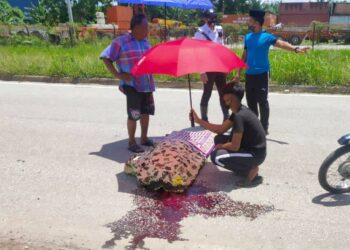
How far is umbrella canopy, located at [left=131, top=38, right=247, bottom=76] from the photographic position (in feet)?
14.5

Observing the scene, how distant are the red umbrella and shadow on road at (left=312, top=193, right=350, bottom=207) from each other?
158cm

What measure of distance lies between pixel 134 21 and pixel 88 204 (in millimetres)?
2320

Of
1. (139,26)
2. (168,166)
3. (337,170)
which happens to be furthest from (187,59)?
(337,170)

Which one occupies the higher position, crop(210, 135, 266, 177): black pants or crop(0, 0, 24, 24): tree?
crop(0, 0, 24, 24): tree

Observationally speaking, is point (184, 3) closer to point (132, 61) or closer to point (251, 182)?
point (132, 61)

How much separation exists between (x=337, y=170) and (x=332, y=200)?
0.30 meters

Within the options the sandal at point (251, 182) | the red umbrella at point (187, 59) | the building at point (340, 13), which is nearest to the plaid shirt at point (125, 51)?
the red umbrella at point (187, 59)

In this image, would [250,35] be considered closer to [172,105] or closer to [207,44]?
[207,44]

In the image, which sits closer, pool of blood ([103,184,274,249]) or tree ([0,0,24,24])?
pool of blood ([103,184,274,249])

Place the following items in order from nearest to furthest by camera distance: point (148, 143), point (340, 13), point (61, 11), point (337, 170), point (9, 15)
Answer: point (337, 170) < point (148, 143) < point (9, 15) < point (61, 11) < point (340, 13)

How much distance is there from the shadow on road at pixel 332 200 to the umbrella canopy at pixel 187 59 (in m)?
1.58

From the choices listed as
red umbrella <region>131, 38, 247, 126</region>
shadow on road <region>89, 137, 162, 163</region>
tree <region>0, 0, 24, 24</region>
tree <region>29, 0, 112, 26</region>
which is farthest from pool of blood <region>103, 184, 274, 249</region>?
tree <region>29, 0, 112, 26</region>

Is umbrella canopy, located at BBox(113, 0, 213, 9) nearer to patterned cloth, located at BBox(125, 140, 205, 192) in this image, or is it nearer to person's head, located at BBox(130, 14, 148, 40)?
person's head, located at BBox(130, 14, 148, 40)

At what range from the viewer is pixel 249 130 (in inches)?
181
